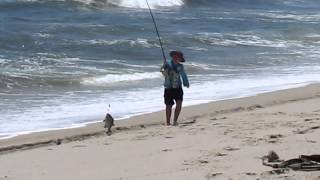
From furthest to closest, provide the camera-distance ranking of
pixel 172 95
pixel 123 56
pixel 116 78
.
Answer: pixel 123 56, pixel 116 78, pixel 172 95

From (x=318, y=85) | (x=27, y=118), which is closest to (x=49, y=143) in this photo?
(x=27, y=118)

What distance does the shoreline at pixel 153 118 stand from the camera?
8227mm

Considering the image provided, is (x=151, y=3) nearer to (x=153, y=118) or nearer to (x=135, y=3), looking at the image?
(x=135, y=3)

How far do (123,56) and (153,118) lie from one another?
7.74 meters

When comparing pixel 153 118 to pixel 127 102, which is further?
pixel 127 102

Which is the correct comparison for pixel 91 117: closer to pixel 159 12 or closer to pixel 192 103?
pixel 192 103

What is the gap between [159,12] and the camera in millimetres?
30875

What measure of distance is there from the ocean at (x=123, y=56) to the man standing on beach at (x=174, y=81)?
33.6 inches

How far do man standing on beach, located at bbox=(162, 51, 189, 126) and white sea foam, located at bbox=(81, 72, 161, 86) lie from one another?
3957mm

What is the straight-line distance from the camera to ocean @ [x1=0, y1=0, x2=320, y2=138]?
1103 cm

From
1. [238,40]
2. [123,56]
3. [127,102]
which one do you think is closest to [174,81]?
[127,102]

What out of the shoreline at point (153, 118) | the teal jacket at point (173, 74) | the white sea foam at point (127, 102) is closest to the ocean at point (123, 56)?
the white sea foam at point (127, 102)

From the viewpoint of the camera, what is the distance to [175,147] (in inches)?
280

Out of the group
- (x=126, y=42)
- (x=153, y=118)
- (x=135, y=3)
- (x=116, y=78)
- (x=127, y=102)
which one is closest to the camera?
(x=153, y=118)
